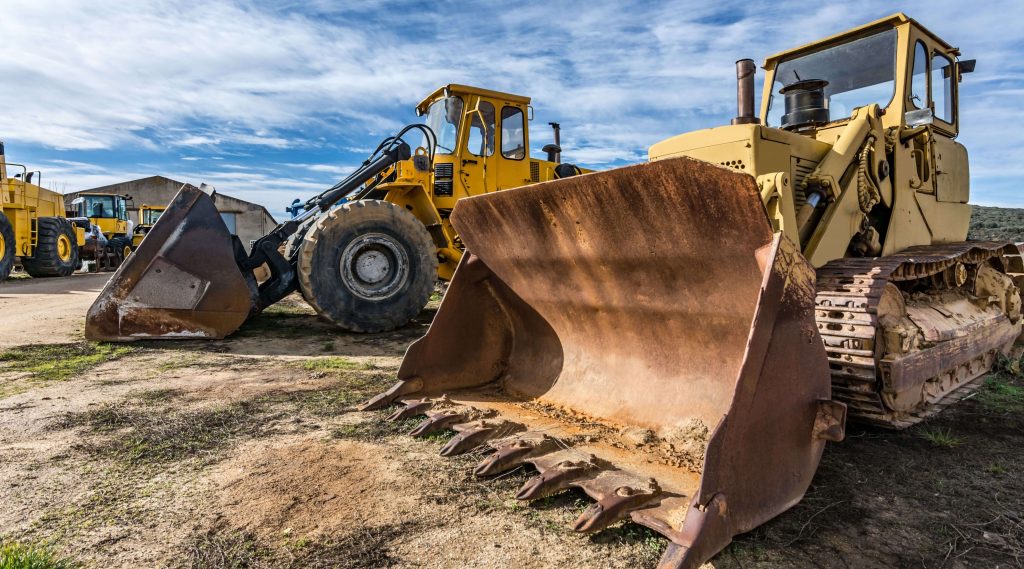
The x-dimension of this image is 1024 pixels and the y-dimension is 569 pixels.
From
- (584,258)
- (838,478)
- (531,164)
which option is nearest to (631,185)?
(584,258)

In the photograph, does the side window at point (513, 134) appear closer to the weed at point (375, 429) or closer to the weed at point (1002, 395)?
the weed at point (375, 429)

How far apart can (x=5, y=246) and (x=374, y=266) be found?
41.2ft

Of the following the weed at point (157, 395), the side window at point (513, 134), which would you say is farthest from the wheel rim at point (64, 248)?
the weed at point (157, 395)

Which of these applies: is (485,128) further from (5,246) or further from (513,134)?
(5,246)

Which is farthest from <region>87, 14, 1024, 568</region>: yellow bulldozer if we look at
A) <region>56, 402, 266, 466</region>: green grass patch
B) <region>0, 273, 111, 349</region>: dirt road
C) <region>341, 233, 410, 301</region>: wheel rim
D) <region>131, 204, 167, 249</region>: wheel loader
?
<region>131, 204, 167, 249</region>: wheel loader

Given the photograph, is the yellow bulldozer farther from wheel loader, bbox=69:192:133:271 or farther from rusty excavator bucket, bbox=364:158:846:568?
wheel loader, bbox=69:192:133:271

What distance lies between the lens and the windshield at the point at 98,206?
955 inches

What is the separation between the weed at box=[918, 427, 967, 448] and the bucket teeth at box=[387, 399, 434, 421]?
279cm

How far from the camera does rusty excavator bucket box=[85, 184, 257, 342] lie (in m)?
6.09

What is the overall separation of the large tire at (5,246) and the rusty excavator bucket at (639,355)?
594 inches

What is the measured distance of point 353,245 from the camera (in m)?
7.07

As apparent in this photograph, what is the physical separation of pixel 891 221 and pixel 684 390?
7.35ft

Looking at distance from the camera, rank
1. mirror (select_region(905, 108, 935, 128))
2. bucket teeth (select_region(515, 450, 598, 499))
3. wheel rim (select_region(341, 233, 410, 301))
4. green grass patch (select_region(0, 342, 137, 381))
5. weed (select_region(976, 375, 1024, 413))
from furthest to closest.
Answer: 1. wheel rim (select_region(341, 233, 410, 301))
2. green grass patch (select_region(0, 342, 137, 381))
3. mirror (select_region(905, 108, 935, 128))
4. weed (select_region(976, 375, 1024, 413))
5. bucket teeth (select_region(515, 450, 598, 499))

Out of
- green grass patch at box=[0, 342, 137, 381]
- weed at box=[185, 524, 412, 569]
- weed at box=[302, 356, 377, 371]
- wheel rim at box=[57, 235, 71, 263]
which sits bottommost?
weed at box=[185, 524, 412, 569]
